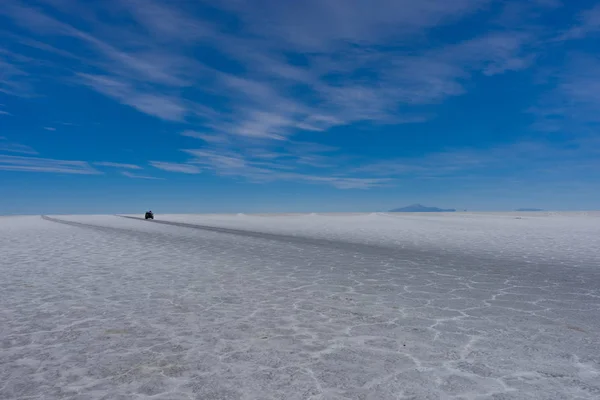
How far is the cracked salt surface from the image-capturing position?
332 centimetres

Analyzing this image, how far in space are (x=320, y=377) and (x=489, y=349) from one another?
198 centimetres

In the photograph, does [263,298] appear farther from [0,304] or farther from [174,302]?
[0,304]

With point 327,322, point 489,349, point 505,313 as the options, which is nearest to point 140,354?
point 327,322

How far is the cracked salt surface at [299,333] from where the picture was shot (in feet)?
10.9

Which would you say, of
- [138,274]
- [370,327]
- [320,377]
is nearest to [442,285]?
[370,327]

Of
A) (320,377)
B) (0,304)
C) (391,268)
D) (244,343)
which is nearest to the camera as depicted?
(320,377)

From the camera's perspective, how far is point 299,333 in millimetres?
4676

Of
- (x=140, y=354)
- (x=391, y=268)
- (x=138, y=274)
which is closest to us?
(x=140, y=354)

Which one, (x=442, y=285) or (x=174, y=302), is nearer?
(x=174, y=302)

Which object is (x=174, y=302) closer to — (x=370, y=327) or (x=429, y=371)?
(x=370, y=327)

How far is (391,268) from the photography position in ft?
31.7

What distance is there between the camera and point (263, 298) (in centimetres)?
648

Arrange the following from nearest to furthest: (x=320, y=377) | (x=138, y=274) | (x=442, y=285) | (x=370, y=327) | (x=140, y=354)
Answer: (x=320, y=377) → (x=140, y=354) → (x=370, y=327) → (x=442, y=285) → (x=138, y=274)

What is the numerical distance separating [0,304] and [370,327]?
227 inches
